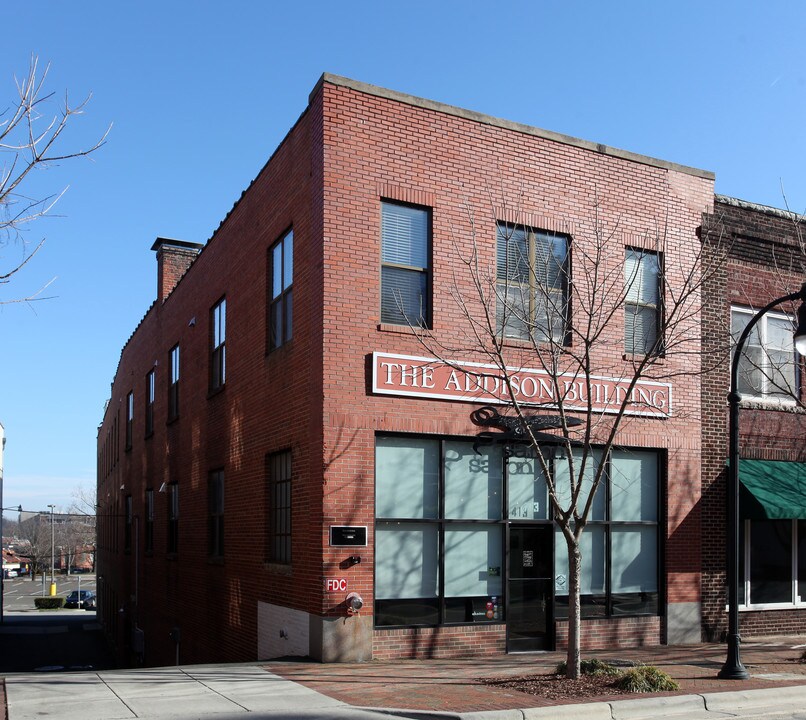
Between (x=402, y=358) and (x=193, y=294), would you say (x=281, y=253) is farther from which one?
(x=193, y=294)

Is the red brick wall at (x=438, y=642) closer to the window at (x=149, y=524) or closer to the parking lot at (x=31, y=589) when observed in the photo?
the window at (x=149, y=524)

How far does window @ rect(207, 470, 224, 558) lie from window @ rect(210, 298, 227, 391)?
81.6 inches

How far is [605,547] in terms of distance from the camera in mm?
16344

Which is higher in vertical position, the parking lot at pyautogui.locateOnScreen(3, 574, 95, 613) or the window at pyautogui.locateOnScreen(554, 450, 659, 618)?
the window at pyautogui.locateOnScreen(554, 450, 659, 618)

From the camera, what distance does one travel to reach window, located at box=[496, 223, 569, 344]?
616 inches

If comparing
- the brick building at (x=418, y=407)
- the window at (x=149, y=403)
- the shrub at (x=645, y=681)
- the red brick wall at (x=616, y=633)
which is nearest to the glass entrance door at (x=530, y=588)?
the brick building at (x=418, y=407)

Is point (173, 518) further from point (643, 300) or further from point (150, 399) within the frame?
point (643, 300)

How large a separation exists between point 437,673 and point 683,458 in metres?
6.85

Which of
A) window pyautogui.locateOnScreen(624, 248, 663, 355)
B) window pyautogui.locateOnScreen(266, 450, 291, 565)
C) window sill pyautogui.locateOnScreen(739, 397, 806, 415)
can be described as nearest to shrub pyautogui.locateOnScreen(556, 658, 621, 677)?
window pyautogui.locateOnScreen(266, 450, 291, 565)

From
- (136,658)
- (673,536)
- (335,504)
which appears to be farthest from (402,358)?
(136,658)

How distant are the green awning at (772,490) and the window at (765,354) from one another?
4.71ft

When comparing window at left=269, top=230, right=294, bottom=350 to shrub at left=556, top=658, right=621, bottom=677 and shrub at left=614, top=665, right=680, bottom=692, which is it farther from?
shrub at left=614, top=665, right=680, bottom=692

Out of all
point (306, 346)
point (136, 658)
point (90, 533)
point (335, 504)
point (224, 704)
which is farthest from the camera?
point (90, 533)

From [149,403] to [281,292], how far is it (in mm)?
15818
